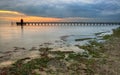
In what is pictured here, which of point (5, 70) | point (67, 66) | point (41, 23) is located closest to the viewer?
point (5, 70)

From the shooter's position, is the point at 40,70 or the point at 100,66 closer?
the point at 40,70

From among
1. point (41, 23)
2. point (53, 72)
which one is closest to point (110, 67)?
point (53, 72)

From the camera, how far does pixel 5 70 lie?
48.3 ft

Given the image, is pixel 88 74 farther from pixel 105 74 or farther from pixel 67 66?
pixel 67 66

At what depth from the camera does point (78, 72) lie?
1430 cm

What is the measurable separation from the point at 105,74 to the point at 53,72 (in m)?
3.24

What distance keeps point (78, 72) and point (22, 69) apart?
3.63 meters

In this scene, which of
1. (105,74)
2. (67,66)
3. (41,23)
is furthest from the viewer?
(41,23)

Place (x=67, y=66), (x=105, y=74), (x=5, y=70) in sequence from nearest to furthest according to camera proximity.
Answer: (x=105, y=74)
(x=5, y=70)
(x=67, y=66)

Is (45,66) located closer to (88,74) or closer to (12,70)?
(12,70)

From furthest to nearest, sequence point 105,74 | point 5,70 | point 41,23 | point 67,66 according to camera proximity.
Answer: point 41,23 → point 67,66 → point 5,70 → point 105,74

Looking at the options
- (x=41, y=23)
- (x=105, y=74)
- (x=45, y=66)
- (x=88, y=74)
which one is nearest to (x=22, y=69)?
(x=45, y=66)

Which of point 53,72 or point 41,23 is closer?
point 53,72

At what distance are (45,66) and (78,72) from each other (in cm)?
276
